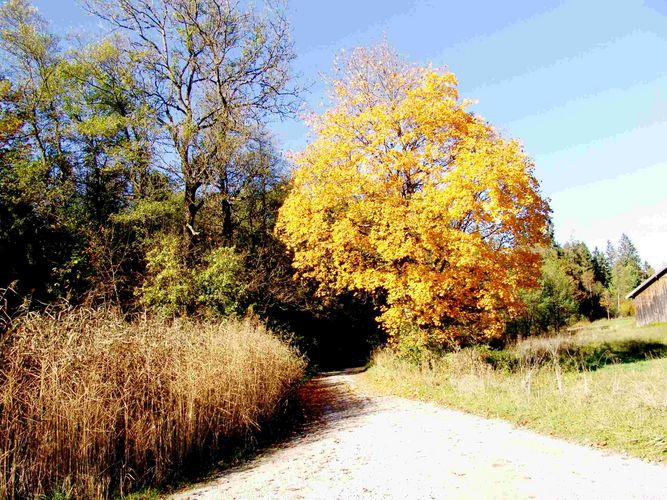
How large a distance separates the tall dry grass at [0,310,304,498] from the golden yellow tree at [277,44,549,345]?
7.81 meters

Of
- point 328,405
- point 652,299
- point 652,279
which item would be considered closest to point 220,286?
point 328,405

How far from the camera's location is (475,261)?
43.3ft

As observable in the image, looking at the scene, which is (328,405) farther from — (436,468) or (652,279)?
(652,279)

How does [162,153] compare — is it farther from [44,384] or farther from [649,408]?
[649,408]

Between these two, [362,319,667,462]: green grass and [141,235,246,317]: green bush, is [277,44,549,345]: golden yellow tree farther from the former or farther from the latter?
[141,235,246,317]: green bush

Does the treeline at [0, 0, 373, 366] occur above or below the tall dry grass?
above

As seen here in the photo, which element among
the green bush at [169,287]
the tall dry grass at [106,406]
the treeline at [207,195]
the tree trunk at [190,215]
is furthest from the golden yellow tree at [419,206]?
the tall dry grass at [106,406]

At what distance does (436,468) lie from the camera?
5.82 metres

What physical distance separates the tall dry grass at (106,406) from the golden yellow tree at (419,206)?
781cm

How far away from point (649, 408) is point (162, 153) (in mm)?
21232

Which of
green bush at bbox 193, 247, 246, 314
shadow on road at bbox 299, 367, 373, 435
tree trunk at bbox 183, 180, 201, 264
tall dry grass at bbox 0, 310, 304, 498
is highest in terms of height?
tree trunk at bbox 183, 180, 201, 264

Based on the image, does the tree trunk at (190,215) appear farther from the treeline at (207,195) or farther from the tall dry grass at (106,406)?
the tall dry grass at (106,406)

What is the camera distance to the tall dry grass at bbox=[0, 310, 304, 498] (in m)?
5.29

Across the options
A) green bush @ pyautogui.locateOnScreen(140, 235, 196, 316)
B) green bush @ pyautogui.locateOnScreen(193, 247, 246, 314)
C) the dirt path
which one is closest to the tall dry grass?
the dirt path
